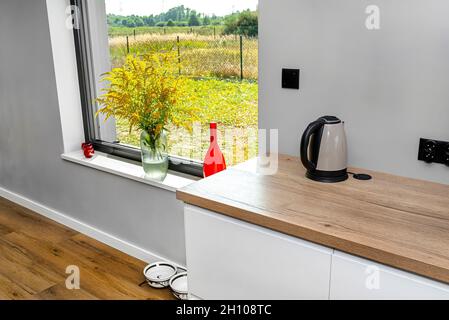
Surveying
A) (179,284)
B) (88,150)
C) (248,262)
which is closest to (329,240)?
(248,262)

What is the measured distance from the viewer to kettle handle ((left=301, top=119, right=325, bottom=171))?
152cm

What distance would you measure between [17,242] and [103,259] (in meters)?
0.67

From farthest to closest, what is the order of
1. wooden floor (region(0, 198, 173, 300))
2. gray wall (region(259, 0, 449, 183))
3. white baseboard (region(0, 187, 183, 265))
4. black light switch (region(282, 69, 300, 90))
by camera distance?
white baseboard (region(0, 187, 183, 265)), wooden floor (region(0, 198, 173, 300)), black light switch (region(282, 69, 300, 90)), gray wall (region(259, 0, 449, 183))

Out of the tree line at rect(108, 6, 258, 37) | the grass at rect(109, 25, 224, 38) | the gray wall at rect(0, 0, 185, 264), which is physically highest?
the tree line at rect(108, 6, 258, 37)

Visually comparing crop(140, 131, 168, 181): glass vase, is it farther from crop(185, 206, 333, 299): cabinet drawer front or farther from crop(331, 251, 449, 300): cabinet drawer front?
crop(331, 251, 449, 300): cabinet drawer front

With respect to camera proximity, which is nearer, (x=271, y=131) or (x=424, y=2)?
(x=424, y=2)

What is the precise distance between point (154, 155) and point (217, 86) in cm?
51

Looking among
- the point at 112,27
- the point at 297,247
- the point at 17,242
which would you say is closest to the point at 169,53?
the point at 112,27

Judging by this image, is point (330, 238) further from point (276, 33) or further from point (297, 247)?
point (276, 33)

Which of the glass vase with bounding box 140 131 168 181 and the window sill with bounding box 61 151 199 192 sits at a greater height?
the glass vase with bounding box 140 131 168 181

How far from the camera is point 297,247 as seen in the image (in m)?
1.27

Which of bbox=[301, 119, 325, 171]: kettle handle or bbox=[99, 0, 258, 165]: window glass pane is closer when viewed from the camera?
Result: bbox=[301, 119, 325, 171]: kettle handle

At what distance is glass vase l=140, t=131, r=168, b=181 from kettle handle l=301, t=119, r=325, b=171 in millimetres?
1054

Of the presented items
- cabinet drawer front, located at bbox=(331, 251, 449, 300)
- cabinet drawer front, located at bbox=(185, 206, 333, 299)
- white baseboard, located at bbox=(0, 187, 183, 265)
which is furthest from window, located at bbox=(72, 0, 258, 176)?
cabinet drawer front, located at bbox=(331, 251, 449, 300)
